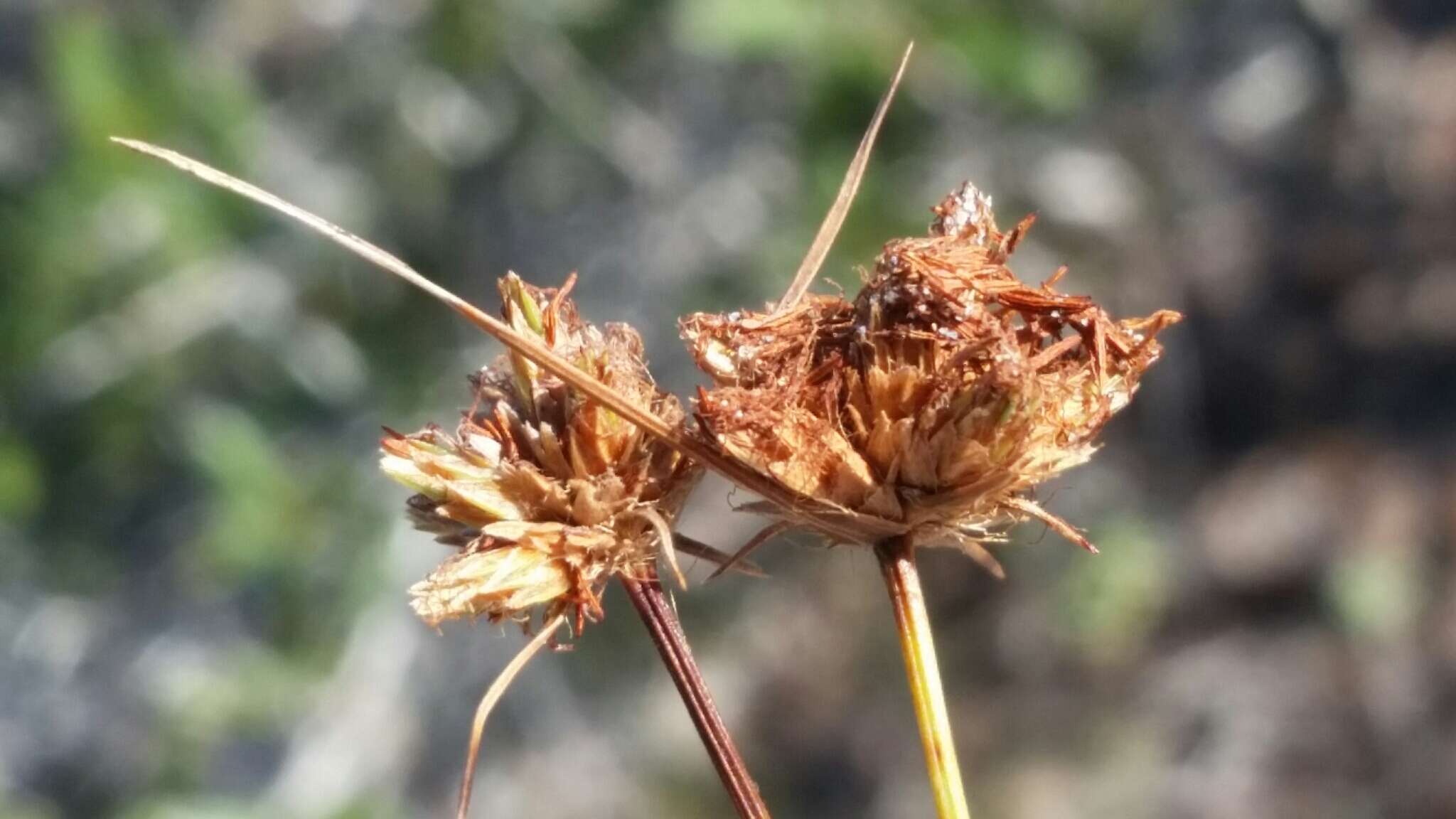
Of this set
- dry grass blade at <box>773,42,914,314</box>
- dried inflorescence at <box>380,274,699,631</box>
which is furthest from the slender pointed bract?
dry grass blade at <box>773,42,914,314</box>

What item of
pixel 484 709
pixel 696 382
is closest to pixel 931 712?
pixel 484 709

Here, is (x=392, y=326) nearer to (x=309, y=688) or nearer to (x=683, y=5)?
(x=309, y=688)

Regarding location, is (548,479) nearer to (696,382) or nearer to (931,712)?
(931,712)

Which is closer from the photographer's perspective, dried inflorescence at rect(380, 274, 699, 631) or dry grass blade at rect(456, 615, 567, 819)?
dry grass blade at rect(456, 615, 567, 819)

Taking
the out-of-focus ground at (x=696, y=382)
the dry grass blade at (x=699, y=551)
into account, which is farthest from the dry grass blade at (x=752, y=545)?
the out-of-focus ground at (x=696, y=382)

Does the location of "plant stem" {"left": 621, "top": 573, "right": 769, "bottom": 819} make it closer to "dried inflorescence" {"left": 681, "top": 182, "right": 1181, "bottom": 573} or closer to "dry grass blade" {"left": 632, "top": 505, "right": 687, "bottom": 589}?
"dry grass blade" {"left": 632, "top": 505, "right": 687, "bottom": 589}
